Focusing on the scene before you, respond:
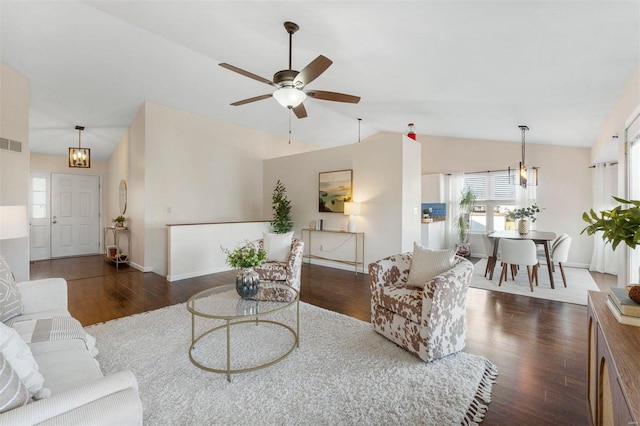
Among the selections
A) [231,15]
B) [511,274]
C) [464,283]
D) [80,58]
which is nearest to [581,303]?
[511,274]

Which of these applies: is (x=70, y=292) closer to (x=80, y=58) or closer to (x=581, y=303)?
(x=80, y=58)

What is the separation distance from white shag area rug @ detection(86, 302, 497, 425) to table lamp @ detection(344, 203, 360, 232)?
2803 millimetres

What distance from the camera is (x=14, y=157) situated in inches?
150

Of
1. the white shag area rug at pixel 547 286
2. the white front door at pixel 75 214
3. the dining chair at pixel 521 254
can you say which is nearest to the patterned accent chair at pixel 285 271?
the white shag area rug at pixel 547 286

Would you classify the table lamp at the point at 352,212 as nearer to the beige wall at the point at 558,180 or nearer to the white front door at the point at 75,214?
the beige wall at the point at 558,180

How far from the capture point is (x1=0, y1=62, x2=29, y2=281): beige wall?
12.0ft

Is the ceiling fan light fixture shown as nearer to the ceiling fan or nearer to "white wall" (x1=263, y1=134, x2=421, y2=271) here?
the ceiling fan

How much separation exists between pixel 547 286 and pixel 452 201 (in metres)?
3.36

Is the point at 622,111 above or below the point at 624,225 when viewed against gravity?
above

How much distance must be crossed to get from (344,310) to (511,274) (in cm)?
342

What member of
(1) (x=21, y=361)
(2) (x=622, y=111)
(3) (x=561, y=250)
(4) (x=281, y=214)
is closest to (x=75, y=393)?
(1) (x=21, y=361)

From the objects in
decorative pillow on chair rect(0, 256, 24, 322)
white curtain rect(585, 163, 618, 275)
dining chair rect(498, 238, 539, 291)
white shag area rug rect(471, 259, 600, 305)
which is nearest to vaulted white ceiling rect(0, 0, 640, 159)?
white curtain rect(585, 163, 618, 275)

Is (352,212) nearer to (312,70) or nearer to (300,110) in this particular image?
(300,110)

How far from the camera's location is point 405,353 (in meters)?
2.45
